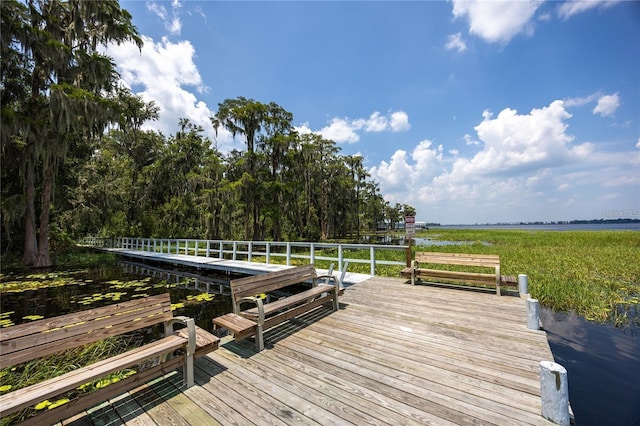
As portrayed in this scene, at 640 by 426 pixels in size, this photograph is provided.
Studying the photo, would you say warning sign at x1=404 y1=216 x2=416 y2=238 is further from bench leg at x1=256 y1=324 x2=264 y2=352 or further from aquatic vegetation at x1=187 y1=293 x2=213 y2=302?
aquatic vegetation at x1=187 y1=293 x2=213 y2=302

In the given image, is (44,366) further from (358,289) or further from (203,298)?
(358,289)

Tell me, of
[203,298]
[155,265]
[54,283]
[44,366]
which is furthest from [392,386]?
[155,265]

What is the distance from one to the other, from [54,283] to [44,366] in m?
8.60

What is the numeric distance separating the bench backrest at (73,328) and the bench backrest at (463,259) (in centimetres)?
572

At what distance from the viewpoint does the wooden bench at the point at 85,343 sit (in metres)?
2.04

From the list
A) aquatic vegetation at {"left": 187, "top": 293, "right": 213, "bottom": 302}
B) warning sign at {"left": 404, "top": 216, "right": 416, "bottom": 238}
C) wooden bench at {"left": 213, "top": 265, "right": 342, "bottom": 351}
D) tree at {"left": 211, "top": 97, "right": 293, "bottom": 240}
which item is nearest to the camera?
wooden bench at {"left": 213, "top": 265, "right": 342, "bottom": 351}

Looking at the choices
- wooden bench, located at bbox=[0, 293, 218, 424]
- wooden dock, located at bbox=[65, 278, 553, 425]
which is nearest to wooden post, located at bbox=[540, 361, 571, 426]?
wooden dock, located at bbox=[65, 278, 553, 425]

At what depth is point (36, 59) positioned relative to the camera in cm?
1295

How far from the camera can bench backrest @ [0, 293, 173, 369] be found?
7.04 feet

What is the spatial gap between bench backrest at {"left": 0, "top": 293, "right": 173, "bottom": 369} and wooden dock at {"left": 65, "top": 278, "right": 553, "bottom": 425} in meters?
0.66

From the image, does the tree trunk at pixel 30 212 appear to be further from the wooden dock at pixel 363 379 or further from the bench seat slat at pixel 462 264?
the bench seat slat at pixel 462 264

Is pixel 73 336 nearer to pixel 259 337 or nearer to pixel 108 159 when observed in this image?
pixel 259 337

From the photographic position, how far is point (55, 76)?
13.6m

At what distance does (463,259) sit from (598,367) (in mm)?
2701
